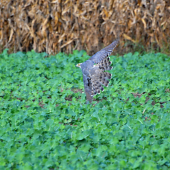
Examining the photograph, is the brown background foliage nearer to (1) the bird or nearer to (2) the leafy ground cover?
(2) the leafy ground cover

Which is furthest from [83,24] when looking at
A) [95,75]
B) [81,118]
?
[81,118]

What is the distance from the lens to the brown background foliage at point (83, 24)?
859 cm

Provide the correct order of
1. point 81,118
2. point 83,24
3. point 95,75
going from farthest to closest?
point 83,24, point 95,75, point 81,118

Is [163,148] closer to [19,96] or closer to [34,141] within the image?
[34,141]

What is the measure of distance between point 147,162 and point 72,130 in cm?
128

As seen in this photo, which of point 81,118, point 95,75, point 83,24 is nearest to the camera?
point 81,118

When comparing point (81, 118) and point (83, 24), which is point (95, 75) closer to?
point (81, 118)

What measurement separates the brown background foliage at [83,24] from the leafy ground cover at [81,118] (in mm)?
1019

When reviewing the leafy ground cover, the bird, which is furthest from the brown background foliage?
the bird

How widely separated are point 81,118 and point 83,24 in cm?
458

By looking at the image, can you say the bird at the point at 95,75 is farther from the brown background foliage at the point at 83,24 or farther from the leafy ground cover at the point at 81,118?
the brown background foliage at the point at 83,24

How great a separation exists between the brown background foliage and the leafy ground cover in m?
1.02

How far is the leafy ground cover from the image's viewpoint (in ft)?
12.1

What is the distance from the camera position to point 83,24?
895 centimetres
